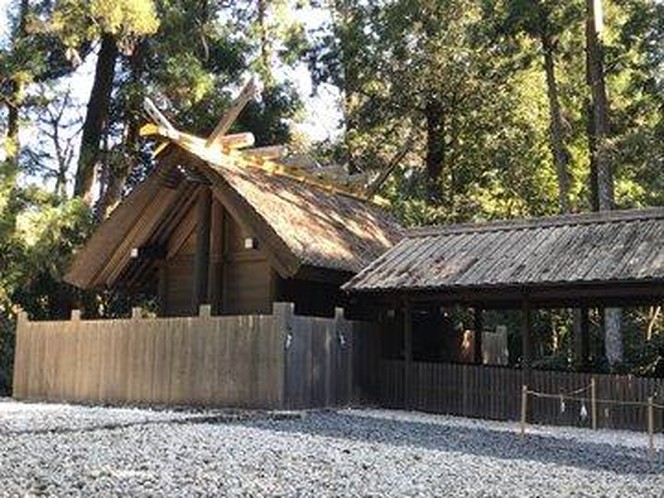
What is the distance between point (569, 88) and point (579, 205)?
391 centimetres

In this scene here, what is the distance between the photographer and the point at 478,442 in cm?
1188

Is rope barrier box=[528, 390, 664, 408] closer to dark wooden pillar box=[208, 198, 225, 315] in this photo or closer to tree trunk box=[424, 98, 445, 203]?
dark wooden pillar box=[208, 198, 225, 315]

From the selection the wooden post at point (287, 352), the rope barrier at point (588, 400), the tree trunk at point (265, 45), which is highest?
the tree trunk at point (265, 45)

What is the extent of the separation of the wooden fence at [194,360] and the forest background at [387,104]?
446 centimetres

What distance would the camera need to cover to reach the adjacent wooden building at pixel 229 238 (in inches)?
712

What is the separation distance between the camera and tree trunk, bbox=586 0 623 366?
21.6 m

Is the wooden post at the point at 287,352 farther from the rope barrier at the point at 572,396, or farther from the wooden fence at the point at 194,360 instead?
the rope barrier at the point at 572,396

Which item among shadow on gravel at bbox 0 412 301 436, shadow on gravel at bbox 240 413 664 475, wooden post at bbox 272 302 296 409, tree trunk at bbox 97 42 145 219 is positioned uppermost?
tree trunk at bbox 97 42 145 219

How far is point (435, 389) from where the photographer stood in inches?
667

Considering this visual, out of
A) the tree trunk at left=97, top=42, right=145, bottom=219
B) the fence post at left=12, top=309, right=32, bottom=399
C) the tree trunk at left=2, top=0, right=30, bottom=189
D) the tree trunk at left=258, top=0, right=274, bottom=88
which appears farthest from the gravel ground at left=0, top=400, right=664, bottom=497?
the tree trunk at left=258, top=0, right=274, bottom=88

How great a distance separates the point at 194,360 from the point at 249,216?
3305mm

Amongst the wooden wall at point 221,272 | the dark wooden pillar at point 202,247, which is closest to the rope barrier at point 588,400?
the wooden wall at point 221,272

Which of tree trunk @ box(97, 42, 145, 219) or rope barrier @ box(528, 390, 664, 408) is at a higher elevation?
tree trunk @ box(97, 42, 145, 219)

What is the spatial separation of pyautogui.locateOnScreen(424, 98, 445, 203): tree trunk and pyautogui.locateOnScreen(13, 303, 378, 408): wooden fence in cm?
1187
